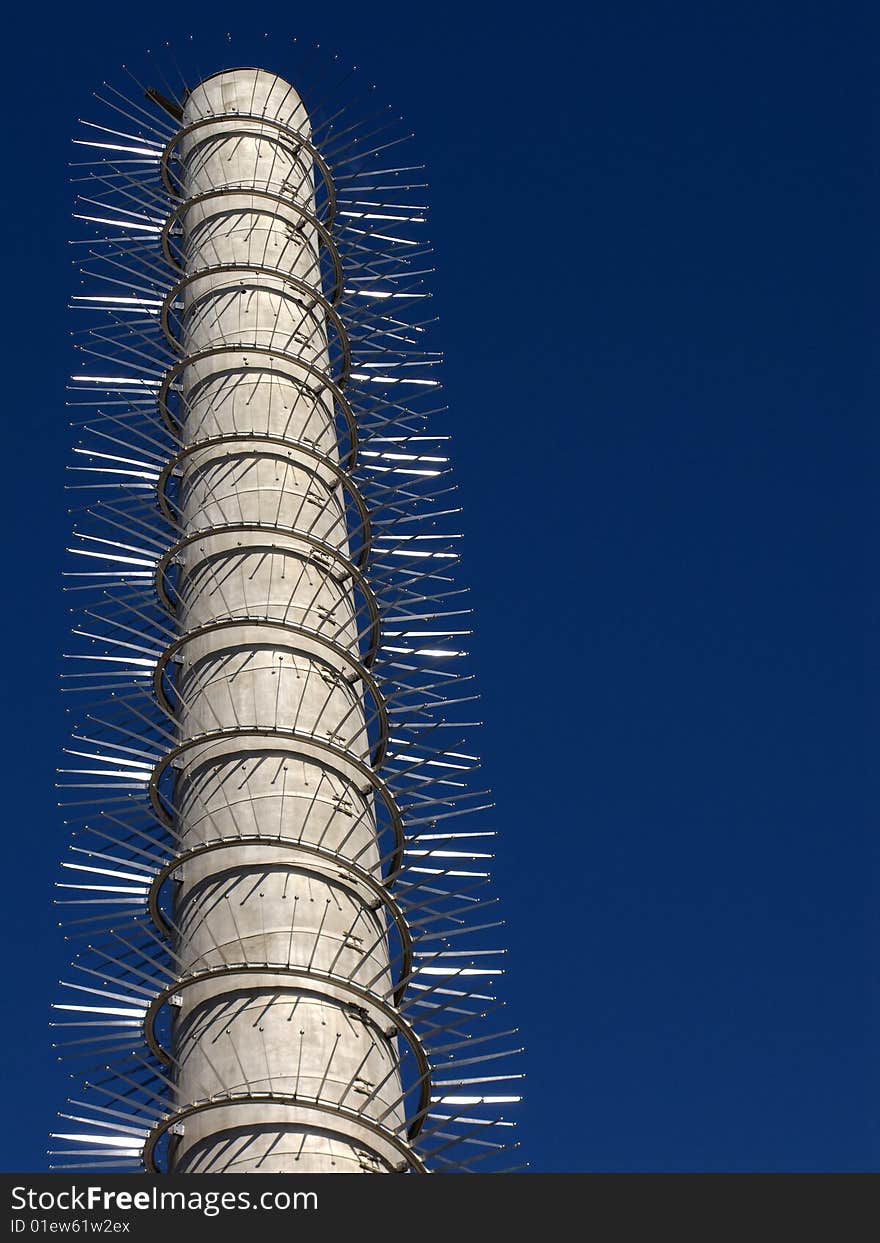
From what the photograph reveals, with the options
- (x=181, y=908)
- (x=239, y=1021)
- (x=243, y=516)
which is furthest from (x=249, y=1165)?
(x=243, y=516)

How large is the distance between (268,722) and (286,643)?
2052mm

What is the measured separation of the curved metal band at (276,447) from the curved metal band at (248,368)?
6.30ft

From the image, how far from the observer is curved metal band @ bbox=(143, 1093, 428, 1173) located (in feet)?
104

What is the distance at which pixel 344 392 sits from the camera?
47.6m

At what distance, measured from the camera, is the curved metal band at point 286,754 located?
3697 cm

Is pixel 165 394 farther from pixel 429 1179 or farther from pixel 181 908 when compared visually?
pixel 429 1179

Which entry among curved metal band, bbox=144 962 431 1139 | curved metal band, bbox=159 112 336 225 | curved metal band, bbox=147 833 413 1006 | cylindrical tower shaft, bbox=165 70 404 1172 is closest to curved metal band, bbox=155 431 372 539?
cylindrical tower shaft, bbox=165 70 404 1172

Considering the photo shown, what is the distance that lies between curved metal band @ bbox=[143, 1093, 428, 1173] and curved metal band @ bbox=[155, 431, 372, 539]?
14.5 meters

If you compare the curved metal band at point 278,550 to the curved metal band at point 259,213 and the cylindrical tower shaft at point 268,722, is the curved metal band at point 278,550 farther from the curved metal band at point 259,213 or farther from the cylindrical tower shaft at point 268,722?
the curved metal band at point 259,213

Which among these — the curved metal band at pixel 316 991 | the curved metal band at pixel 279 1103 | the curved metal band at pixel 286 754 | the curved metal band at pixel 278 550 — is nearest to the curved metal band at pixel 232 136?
the curved metal band at pixel 278 550

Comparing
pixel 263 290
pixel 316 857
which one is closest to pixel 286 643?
pixel 316 857

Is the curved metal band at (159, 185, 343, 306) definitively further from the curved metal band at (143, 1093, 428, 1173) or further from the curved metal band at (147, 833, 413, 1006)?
the curved metal band at (143, 1093, 428, 1173)

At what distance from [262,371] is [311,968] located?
1526 cm

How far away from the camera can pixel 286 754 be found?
37000 millimetres
